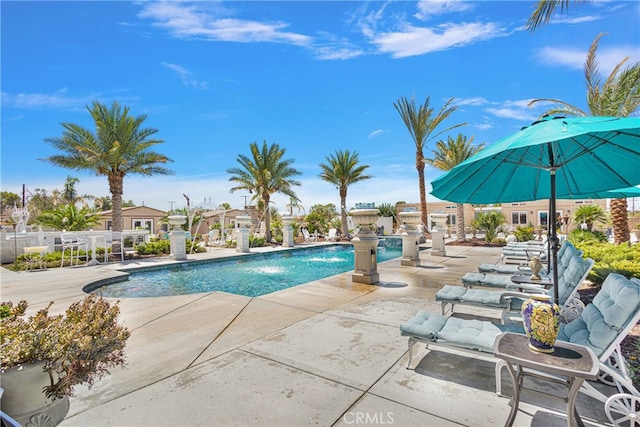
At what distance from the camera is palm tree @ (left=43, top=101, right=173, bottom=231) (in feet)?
43.3

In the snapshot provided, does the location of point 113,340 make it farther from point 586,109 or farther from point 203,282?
point 586,109

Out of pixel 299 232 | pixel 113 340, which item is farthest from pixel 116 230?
pixel 113 340

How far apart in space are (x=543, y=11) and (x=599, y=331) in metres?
9.85

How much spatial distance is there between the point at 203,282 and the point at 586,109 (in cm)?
1528

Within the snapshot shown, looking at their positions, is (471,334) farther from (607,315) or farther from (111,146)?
(111,146)

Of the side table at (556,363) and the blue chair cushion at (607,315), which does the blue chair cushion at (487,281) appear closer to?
the blue chair cushion at (607,315)

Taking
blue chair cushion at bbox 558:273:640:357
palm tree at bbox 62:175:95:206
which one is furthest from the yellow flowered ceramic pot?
palm tree at bbox 62:175:95:206

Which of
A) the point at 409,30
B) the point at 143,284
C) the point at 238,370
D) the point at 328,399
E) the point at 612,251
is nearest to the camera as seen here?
the point at 328,399

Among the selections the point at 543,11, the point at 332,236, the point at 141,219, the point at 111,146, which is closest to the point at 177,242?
the point at 111,146

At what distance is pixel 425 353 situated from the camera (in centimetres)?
343

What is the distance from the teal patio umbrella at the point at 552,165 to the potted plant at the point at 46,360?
327cm

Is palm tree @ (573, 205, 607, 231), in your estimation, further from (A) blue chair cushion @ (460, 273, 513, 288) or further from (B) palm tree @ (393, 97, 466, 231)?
(A) blue chair cushion @ (460, 273, 513, 288)

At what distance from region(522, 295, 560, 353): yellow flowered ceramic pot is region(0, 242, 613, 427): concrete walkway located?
62 cm

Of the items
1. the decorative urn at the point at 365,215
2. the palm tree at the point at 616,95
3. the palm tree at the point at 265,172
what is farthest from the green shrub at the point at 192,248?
the palm tree at the point at 616,95
